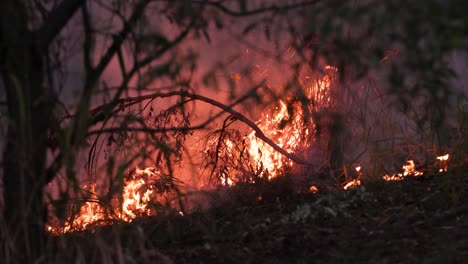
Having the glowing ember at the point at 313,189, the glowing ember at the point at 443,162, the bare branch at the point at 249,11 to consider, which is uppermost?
the bare branch at the point at 249,11

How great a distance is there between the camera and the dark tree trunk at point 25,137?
10.9 feet

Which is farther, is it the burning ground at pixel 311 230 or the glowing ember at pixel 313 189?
the glowing ember at pixel 313 189

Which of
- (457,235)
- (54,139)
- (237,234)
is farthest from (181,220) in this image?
(457,235)

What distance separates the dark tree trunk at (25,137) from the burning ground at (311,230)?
0.65 ft

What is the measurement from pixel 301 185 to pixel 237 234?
1241 mm

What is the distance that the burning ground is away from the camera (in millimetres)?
3508

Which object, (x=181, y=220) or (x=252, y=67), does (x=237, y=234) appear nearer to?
(x=181, y=220)

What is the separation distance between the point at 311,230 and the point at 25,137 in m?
1.75

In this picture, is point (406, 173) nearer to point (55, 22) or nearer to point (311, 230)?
point (311, 230)

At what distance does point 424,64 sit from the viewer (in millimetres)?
2352

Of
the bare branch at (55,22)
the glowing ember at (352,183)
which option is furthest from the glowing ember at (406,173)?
the bare branch at (55,22)

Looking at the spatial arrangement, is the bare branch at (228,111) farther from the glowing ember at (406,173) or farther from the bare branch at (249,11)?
the bare branch at (249,11)

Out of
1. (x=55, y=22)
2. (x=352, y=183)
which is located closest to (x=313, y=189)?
(x=352, y=183)

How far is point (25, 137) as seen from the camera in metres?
3.26
